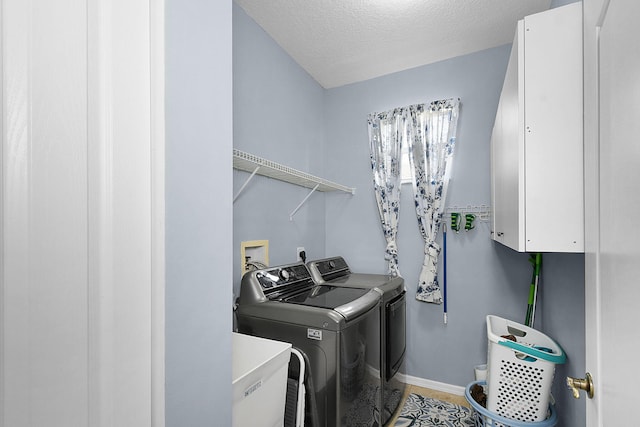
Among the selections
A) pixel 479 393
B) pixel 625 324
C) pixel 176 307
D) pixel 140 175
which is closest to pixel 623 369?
pixel 625 324

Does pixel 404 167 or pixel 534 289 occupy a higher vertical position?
pixel 404 167

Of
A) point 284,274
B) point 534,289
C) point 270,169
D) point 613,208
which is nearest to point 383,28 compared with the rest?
point 270,169

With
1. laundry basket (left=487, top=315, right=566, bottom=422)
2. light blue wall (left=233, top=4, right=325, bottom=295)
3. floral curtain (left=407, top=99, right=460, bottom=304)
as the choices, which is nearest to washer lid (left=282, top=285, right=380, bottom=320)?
light blue wall (left=233, top=4, right=325, bottom=295)

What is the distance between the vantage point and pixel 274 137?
7.62 feet

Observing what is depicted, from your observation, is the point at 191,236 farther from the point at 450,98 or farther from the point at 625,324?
the point at 450,98

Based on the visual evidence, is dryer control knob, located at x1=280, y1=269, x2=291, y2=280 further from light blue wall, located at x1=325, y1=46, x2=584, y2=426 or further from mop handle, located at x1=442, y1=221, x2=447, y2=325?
mop handle, located at x1=442, y1=221, x2=447, y2=325

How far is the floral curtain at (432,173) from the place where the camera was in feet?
8.00

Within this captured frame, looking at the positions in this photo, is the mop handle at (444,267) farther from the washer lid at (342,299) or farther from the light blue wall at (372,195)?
the washer lid at (342,299)

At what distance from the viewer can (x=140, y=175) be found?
0.60 metres

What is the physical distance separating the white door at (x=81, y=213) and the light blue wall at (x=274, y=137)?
50.9 inches

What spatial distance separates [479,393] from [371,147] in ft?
6.81

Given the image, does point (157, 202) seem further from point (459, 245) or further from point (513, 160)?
point (459, 245)

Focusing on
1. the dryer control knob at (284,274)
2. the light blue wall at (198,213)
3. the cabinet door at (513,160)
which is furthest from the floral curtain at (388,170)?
the light blue wall at (198,213)

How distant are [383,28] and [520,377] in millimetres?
2350
